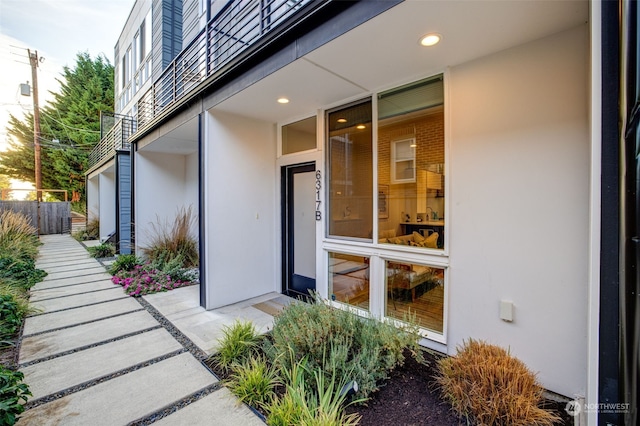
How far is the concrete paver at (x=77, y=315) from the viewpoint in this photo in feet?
11.1

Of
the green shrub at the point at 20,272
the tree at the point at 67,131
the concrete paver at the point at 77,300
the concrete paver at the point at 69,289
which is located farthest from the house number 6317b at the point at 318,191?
the tree at the point at 67,131

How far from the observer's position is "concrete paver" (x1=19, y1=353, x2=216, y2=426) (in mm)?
1918

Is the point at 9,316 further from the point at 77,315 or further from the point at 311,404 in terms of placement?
the point at 311,404

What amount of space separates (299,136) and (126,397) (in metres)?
3.73

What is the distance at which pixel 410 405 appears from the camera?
2018 mm

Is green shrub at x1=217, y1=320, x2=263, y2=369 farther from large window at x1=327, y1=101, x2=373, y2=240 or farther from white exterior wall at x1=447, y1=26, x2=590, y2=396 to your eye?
white exterior wall at x1=447, y1=26, x2=590, y2=396

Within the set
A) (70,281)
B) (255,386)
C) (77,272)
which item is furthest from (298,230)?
(77,272)

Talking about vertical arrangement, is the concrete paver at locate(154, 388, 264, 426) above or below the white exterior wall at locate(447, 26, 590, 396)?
below

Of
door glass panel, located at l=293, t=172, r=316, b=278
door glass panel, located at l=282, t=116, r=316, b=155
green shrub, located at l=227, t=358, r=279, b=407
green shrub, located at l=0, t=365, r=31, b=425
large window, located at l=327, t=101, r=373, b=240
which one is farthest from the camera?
door glass panel, located at l=293, t=172, r=316, b=278

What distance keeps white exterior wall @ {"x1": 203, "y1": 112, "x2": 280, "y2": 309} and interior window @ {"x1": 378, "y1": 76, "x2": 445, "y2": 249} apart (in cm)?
212

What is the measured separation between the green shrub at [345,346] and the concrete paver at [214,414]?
1.40ft

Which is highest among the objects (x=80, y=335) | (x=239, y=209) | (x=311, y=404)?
(x=239, y=209)

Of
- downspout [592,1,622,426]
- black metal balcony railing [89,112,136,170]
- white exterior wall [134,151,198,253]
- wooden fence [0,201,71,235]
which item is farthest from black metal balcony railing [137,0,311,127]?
wooden fence [0,201,71,235]

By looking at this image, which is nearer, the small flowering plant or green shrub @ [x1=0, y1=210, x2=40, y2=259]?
the small flowering plant
